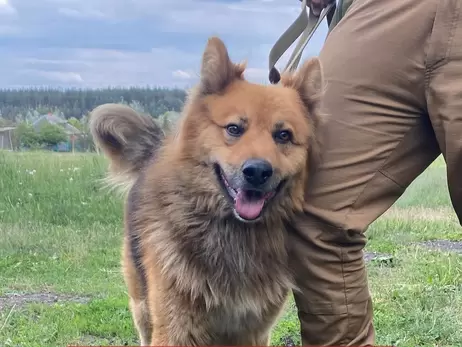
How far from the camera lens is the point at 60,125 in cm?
721

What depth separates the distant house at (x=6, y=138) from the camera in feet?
24.6

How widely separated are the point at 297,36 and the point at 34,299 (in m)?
3.16

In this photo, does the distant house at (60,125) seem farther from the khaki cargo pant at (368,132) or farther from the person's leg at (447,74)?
the person's leg at (447,74)

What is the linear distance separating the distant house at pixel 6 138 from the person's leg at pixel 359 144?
5554 millimetres

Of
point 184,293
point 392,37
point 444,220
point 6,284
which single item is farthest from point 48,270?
point 444,220

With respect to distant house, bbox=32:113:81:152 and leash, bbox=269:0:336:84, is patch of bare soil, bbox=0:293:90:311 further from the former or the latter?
leash, bbox=269:0:336:84

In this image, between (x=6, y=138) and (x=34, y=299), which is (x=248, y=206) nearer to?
(x=34, y=299)

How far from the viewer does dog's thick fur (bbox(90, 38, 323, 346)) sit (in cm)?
284

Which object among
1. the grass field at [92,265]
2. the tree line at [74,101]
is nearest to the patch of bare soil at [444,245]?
the grass field at [92,265]

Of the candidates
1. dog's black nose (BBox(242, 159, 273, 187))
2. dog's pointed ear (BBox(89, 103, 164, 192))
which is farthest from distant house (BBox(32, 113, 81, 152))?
dog's black nose (BBox(242, 159, 273, 187))

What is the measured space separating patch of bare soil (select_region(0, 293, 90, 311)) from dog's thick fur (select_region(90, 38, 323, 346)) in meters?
2.26

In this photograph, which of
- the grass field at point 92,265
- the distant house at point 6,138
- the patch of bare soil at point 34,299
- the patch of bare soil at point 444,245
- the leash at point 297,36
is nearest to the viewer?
the leash at point 297,36

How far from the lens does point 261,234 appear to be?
120 inches

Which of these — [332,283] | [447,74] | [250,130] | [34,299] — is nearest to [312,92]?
[250,130]
